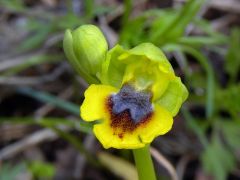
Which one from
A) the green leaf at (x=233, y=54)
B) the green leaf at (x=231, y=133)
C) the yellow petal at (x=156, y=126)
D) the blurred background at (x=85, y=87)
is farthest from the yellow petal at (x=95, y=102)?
the green leaf at (x=233, y=54)

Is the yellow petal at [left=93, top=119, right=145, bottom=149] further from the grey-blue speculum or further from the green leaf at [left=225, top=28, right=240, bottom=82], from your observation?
the green leaf at [left=225, top=28, right=240, bottom=82]

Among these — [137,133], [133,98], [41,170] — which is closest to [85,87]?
[41,170]

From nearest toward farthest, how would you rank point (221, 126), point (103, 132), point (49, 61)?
point (103, 132) → point (221, 126) → point (49, 61)

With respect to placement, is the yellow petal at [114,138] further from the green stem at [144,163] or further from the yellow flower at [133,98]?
the green stem at [144,163]

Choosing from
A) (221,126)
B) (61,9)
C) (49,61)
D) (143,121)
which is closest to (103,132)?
(143,121)

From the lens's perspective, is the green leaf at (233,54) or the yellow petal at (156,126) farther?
the green leaf at (233,54)

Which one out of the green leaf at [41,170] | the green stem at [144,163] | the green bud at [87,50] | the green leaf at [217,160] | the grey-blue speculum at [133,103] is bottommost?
the green leaf at [217,160]

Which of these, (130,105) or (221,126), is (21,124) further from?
(130,105)
